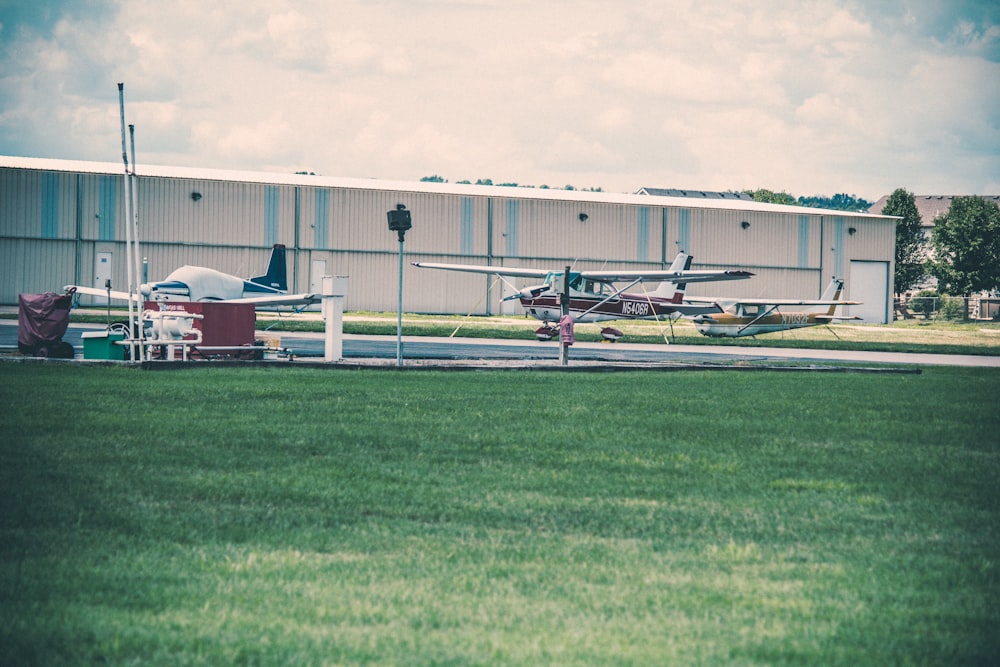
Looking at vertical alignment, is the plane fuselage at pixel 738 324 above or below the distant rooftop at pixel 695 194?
below

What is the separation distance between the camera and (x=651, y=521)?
25.8 ft

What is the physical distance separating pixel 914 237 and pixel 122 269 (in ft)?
213

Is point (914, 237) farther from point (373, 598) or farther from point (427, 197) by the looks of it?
point (373, 598)

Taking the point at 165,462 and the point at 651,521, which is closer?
the point at 651,521

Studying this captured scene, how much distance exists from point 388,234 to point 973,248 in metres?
46.7

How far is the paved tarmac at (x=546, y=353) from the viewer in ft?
82.3

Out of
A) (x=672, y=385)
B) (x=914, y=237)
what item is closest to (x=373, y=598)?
(x=672, y=385)

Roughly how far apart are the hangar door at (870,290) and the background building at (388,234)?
0.28 feet

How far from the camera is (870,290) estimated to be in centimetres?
6575

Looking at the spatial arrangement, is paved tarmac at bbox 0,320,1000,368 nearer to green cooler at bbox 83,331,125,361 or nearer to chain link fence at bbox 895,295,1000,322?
green cooler at bbox 83,331,125,361

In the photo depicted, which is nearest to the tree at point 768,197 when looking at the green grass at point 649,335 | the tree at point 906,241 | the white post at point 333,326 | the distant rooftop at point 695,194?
the distant rooftop at point 695,194

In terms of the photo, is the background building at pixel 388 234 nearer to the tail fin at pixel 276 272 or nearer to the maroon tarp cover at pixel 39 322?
the tail fin at pixel 276 272

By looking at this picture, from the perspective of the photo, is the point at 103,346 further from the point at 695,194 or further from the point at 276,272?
the point at 695,194

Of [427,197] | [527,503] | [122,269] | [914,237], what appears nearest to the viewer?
[527,503]
